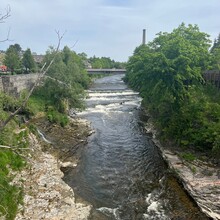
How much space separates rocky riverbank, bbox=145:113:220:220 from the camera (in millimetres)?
13941

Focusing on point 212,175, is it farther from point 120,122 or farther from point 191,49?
point 120,122

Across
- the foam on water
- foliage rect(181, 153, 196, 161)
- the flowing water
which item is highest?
foliage rect(181, 153, 196, 161)

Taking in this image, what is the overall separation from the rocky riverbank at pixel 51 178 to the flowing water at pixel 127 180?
803 millimetres

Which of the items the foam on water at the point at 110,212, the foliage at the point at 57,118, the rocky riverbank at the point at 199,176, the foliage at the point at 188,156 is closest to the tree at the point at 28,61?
the foliage at the point at 57,118

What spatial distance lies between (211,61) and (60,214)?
21455 millimetres

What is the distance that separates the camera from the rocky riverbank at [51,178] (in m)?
13.3

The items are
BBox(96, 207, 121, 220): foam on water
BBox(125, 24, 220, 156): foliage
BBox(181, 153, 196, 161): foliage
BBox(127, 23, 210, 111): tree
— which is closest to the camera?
BBox(96, 207, 121, 220): foam on water

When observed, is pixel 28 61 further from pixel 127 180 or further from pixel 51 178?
pixel 127 180

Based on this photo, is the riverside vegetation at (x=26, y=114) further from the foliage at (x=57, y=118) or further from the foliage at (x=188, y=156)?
the foliage at (x=188, y=156)

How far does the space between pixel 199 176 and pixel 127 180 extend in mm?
4745

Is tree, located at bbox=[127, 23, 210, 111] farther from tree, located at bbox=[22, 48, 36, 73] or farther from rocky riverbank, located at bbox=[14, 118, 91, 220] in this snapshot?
tree, located at bbox=[22, 48, 36, 73]

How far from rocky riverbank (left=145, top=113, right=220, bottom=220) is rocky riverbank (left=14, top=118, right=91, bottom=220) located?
6.41m

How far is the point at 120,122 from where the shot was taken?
31.8 metres

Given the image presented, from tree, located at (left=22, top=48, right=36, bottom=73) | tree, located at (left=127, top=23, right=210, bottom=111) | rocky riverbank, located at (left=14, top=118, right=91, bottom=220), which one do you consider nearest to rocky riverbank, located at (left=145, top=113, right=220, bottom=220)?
tree, located at (left=127, top=23, right=210, bottom=111)
